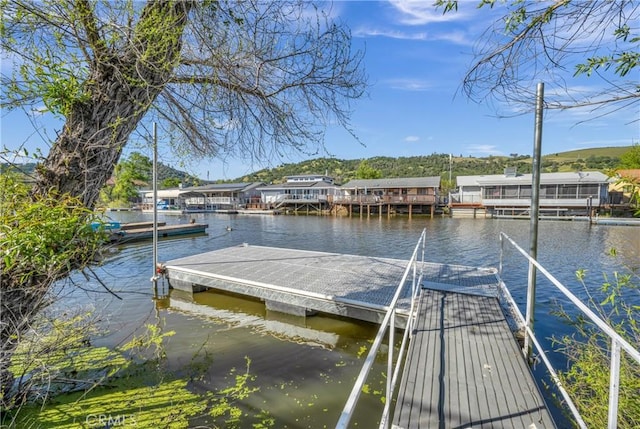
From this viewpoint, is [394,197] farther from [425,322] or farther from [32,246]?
[32,246]

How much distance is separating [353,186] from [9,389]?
36569 mm

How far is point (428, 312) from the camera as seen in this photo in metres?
4.75

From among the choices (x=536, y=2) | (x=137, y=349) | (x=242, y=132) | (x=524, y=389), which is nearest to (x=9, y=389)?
(x=137, y=349)

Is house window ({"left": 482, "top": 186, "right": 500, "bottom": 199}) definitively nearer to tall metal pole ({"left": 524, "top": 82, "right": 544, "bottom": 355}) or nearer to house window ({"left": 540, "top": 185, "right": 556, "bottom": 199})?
house window ({"left": 540, "top": 185, "right": 556, "bottom": 199})

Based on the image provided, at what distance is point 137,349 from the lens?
5.30 m

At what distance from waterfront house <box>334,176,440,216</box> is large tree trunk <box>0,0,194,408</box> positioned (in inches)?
1210

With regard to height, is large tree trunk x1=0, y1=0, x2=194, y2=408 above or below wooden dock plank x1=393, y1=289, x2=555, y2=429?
above

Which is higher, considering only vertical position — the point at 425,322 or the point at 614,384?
the point at 614,384

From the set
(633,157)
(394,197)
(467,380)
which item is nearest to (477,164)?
(633,157)

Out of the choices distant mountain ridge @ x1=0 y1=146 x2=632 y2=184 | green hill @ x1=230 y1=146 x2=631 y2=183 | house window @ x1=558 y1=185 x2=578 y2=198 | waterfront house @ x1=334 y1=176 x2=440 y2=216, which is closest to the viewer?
house window @ x1=558 y1=185 x2=578 y2=198

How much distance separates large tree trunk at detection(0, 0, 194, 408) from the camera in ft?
7.68

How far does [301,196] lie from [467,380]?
39.1 metres

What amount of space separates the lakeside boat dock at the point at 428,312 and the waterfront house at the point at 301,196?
95.6 feet

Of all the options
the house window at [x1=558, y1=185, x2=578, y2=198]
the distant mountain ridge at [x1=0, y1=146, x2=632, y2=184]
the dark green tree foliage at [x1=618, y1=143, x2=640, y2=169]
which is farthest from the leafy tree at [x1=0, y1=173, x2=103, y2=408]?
the house window at [x1=558, y1=185, x2=578, y2=198]
